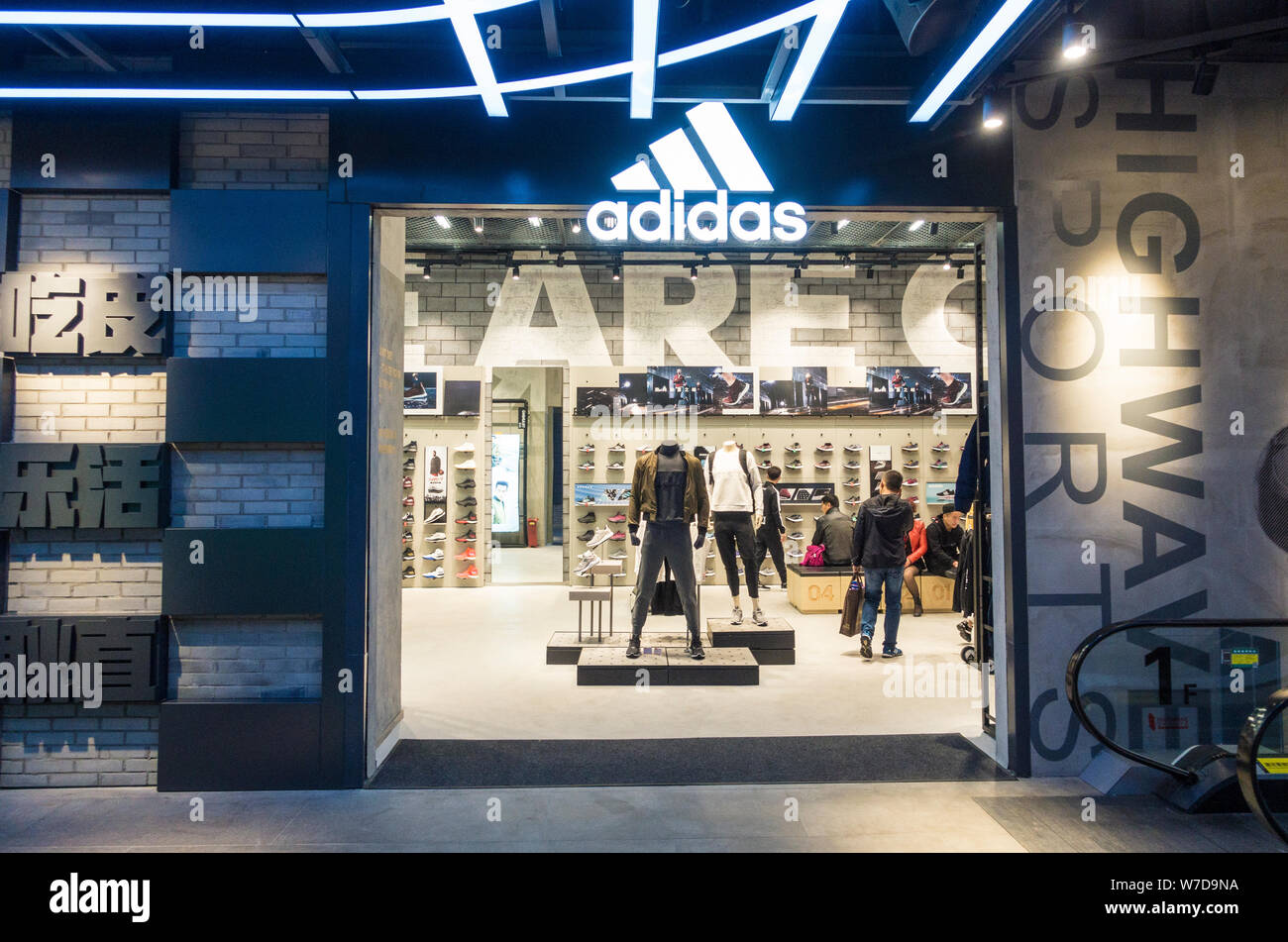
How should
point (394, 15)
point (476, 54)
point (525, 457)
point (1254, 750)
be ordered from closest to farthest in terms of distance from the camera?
point (1254, 750)
point (394, 15)
point (476, 54)
point (525, 457)

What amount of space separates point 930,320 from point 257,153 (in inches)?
386

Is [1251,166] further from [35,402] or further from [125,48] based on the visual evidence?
[35,402]

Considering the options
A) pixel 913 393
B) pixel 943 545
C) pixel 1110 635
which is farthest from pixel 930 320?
pixel 1110 635

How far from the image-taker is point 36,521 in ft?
12.2

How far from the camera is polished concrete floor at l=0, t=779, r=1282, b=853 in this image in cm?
316

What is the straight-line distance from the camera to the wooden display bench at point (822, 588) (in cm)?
871

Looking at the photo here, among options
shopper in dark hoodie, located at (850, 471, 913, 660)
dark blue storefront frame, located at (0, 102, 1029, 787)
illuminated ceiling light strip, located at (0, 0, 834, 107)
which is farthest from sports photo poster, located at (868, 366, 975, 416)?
illuminated ceiling light strip, located at (0, 0, 834, 107)

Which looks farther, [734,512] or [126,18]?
[734,512]

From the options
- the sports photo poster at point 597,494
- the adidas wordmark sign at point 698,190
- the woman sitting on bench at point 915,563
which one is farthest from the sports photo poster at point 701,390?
the adidas wordmark sign at point 698,190

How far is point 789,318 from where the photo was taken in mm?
11047

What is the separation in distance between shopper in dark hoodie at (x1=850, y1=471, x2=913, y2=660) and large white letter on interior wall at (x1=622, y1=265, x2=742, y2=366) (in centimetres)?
504

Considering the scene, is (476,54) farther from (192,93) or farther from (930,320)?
(930,320)

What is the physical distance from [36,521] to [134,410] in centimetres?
72
